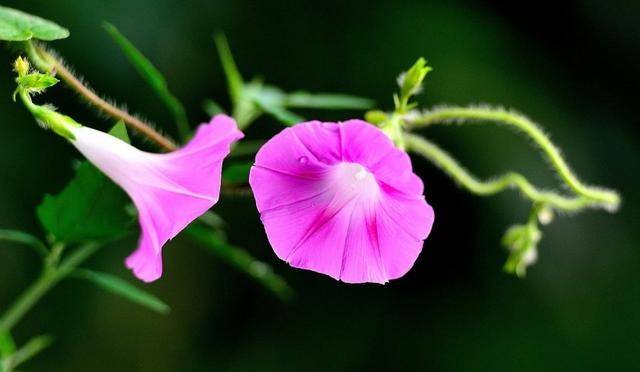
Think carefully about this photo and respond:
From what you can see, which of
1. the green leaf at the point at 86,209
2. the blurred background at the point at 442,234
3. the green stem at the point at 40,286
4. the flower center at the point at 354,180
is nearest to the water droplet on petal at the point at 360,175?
the flower center at the point at 354,180

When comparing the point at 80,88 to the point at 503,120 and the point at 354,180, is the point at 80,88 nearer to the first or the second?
the point at 354,180

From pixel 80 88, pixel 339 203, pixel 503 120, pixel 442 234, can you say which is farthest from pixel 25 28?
pixel 442 234

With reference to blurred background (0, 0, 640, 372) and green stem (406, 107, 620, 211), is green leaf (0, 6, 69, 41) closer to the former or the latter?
green stem (406, 107, 620, 211)

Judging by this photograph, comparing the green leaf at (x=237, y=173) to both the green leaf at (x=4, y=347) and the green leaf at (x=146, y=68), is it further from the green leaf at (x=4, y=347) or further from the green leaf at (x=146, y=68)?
the green leaf at (x=4, y=347)

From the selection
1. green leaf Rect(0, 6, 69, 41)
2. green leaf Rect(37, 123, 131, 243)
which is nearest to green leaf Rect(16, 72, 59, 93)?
green leaf Rect(0, 6, 69, 41)

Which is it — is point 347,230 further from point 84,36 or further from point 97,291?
point 97,291
